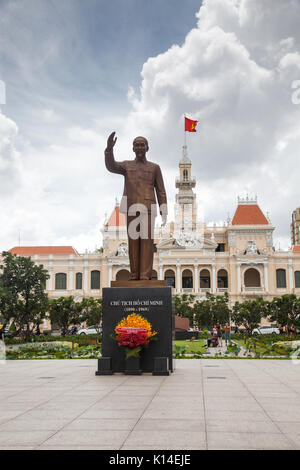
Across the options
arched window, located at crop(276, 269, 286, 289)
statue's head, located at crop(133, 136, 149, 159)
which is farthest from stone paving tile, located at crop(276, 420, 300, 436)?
arched window, located at crop(276, 269, 286, 289)

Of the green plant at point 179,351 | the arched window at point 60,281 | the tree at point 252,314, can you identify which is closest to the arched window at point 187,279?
the arched window at point 60,281

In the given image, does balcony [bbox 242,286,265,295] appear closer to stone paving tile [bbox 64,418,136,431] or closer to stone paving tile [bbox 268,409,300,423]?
stone paving tile [bbox 268,409,300,423]

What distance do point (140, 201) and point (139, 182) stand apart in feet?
1.48

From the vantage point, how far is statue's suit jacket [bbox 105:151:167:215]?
1048cm

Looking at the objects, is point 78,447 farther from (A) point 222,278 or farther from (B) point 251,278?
(B) point 251,278

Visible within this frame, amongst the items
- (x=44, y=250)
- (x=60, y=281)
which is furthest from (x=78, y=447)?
(x=44, y=250)

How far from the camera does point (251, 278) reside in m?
57.9

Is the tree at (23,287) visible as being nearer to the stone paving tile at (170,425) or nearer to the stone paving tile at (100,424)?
the stone paving tile at (100,424)

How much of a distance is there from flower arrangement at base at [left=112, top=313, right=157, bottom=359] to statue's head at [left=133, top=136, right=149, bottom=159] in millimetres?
3780

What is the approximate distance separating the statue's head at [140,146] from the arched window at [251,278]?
48.9 metres

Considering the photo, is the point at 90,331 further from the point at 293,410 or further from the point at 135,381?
the point at 293,410

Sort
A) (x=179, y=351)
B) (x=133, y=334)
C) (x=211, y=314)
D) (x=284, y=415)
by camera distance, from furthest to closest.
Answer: (x=211, y=314) < (x=179, y=351) < (x=133, y=334) < (x=284, y=415)

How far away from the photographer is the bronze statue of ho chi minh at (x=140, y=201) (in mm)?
10391
